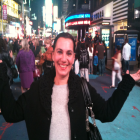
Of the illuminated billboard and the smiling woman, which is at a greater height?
the illuminated billboard

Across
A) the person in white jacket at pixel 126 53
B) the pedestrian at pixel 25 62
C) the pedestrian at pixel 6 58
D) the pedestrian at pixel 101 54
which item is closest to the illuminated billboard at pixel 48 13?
Answer: the pedestrian at pixel 101 54

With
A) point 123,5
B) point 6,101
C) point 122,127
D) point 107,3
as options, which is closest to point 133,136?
point 122,127

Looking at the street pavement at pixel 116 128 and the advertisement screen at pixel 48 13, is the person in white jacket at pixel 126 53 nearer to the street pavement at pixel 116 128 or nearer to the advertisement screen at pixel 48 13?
the street pavement at pixel 116 128

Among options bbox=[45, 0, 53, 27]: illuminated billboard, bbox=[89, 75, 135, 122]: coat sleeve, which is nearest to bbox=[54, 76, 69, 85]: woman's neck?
bbox=[89, 75, 135, 122]: coat sleeve

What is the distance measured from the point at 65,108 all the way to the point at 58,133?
23 centimetres

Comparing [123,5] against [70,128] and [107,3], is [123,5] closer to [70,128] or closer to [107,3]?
[107,3]

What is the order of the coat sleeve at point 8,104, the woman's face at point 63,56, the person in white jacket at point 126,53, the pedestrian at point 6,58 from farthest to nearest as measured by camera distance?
the person in white jacket at point 126,53 < the pedestrian at point 6,58 < the woman's face at point 63,56 < the coat sleeve at point 8,104

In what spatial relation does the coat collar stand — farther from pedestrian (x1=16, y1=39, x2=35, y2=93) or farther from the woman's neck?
pedestrian (x1=16, y1=39, x2=35, y2=93)

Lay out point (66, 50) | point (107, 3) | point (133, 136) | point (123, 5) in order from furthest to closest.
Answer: point (107, 3) < point (123, 5) < point (133, 136) < point (66, 50)

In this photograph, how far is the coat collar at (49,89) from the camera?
1.75 meters

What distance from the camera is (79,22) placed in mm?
38562

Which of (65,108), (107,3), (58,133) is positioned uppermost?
(107,3)

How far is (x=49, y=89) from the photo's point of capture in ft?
5.99

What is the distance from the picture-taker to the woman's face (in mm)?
1846
